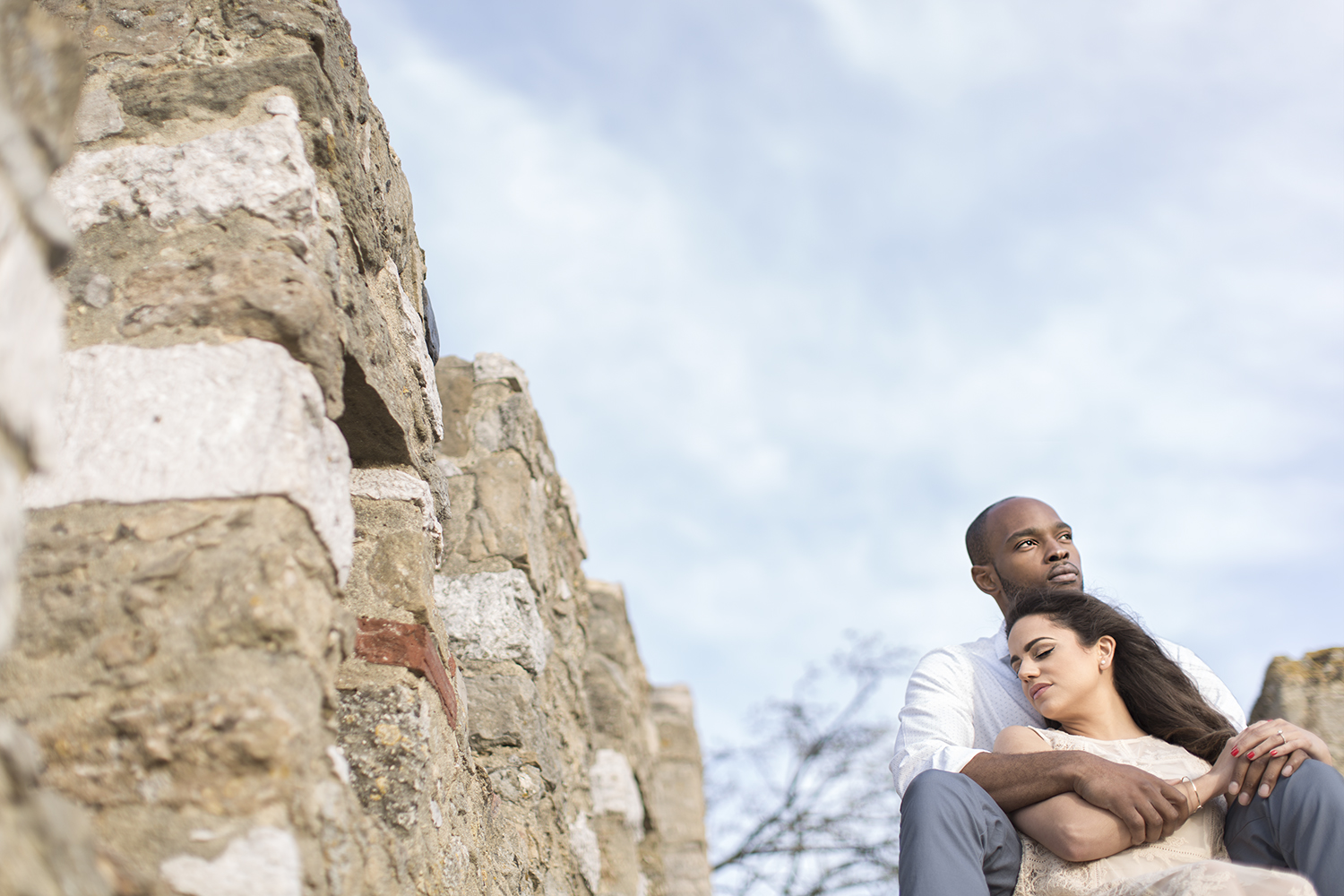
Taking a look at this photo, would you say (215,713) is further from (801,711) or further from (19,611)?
(801,711)

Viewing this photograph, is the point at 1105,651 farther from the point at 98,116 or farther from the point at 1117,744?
the point at 98,116

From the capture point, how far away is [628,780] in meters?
3.80

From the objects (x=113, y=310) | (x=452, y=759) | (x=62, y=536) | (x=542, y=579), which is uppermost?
(x=542, y=579)

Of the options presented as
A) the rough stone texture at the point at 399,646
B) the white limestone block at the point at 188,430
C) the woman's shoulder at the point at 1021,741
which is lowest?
the woman's shoulder at the point at 1021,741

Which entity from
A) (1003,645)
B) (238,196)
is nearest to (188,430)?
(238,196)

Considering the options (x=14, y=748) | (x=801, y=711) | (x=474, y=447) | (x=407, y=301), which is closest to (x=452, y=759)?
(x=407, y=301)

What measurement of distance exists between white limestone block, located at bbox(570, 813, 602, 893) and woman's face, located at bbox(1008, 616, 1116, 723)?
133 cm

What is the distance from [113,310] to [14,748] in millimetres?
755

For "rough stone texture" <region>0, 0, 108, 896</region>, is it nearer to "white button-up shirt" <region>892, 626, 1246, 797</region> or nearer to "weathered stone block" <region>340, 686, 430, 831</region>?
"weathered stone block" <region>340, 686, 430, 831</region>

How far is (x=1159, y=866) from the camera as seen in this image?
6.08ft

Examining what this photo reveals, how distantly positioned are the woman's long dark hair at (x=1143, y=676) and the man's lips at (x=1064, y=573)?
0.48 m

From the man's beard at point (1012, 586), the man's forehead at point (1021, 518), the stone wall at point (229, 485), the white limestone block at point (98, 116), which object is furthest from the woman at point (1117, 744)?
the white limestone block at point (98, 116)

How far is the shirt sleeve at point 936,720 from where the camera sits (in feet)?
7.15

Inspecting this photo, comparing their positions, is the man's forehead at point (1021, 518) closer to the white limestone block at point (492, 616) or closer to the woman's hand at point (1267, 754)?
the woman's hand at point (1267, 754)
